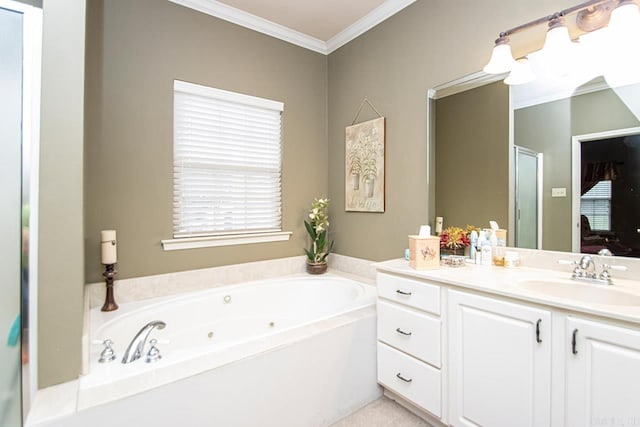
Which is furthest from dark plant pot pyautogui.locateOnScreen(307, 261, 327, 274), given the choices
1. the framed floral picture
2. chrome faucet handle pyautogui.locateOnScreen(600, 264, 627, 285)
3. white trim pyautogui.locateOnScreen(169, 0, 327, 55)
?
white trim pyautogui.locateOnScreen(169, 0, 327, 55)

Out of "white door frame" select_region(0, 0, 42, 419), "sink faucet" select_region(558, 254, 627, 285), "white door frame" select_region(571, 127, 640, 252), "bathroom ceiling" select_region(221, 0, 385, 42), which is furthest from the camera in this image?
"bathroom ceiling" select_region(221, 0, 385, 42)

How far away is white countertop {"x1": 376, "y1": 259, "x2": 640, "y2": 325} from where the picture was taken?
1047 millimetres

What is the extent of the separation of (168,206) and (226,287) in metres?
0.76

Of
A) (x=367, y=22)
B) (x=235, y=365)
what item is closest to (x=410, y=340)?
(x=235, y=365)

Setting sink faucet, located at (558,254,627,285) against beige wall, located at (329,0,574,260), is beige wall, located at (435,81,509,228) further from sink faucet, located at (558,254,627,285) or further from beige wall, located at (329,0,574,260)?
sink faucet, located at (558,254,627,285)

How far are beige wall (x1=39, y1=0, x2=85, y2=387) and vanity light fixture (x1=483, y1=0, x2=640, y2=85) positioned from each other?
199 cm

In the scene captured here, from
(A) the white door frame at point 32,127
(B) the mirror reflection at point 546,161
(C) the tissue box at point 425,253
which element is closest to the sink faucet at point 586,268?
(B) the mirror reflection at point 546,161

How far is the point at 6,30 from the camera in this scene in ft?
3.69

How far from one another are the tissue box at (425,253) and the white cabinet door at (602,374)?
0.68m

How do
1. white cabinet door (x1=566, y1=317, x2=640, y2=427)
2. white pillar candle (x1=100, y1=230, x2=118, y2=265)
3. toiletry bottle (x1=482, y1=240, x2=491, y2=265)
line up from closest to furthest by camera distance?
white cabinet door (x1=566, y1=317, x2=640, y2=427), toiletry bottle (x1=482, y1=240, x2=491, y2=265), white pillar candle (x1=100, y1=230, x2=118, y2=265)

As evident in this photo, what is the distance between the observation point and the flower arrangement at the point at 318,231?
284 centimetres

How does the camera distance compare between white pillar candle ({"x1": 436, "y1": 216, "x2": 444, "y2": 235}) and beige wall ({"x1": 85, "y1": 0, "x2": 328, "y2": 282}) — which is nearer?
beige wall ({"x1": 85, "y1": 0, "x2": 328, "y2": 282})

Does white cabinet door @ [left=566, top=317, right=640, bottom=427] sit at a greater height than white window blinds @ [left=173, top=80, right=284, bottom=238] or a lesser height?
lesser

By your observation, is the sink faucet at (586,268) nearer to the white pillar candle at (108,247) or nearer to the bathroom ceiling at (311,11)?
the bathroom ceiling at (311,11)
